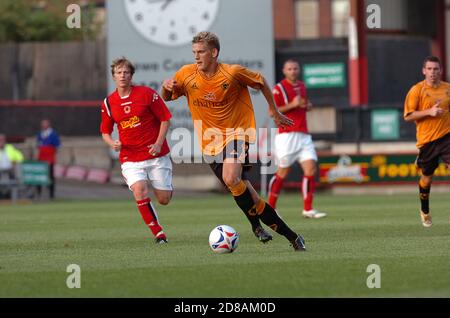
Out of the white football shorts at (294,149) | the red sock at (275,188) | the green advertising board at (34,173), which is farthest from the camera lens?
the green advertising board at (34,173)

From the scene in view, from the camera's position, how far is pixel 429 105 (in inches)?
612

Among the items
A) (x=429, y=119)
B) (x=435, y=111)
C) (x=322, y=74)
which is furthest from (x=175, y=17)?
(x=435, y=111)

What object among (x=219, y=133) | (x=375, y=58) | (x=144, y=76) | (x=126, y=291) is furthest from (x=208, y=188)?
(x=126, y=291)

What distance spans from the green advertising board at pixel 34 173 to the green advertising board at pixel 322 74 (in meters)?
8.02

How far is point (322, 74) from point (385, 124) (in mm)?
3733

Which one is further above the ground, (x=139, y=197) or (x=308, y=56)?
(x=308, y=56)

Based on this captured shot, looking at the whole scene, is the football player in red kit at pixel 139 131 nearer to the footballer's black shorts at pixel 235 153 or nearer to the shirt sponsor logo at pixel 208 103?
the shirt sponsor logo at pixel 208 103

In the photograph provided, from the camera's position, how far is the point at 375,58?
36750 millimetres

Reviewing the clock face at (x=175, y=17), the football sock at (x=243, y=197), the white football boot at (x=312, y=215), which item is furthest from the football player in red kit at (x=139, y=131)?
the clock face at (x=175, y=17)

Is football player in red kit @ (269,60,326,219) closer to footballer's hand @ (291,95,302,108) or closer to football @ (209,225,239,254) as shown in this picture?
footballer's hand @ (291,95,302,108)

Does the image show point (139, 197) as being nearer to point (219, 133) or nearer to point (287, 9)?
point (219, 133)

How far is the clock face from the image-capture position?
3225cm

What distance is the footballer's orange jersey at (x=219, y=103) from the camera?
1230cm

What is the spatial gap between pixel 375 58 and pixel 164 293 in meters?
28.2
